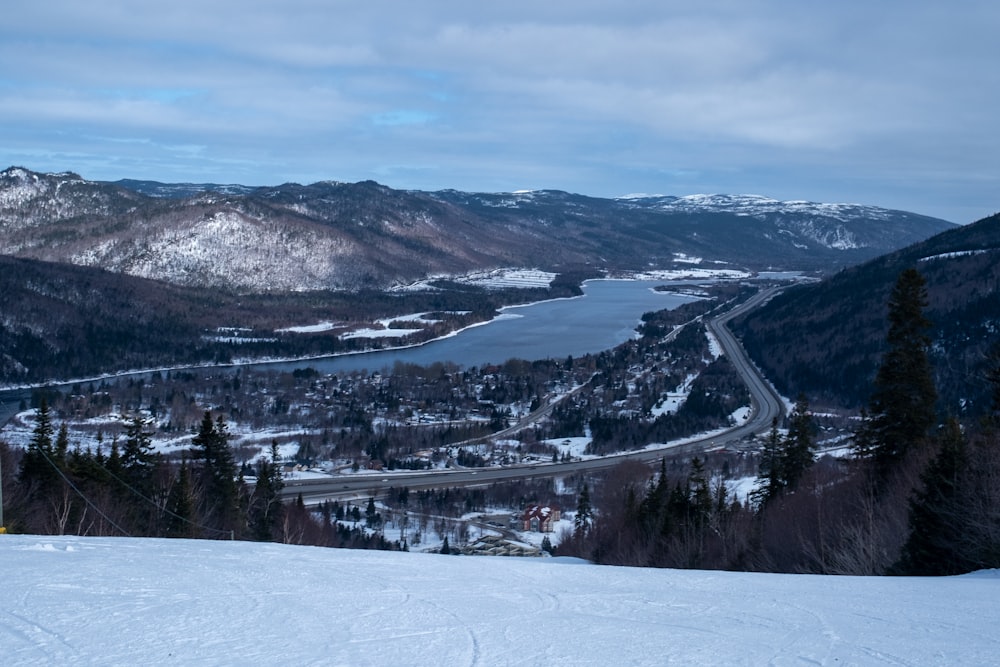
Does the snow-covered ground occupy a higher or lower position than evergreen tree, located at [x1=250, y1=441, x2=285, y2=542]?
higher

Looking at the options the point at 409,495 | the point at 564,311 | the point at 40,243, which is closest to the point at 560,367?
the point at 409,495

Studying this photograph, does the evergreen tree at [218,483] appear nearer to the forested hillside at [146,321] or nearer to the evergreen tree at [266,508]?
the evergreen tree at [266,508]

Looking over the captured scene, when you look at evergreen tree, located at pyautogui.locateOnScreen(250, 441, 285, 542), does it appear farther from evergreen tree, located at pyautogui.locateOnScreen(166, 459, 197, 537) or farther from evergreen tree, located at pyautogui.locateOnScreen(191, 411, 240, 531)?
evergreen tree, located at pyautogui.locateOnScreen(166, 459, 197, 537)

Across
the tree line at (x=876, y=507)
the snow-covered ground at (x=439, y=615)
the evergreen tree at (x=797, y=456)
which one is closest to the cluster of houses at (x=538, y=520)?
the tree line at (x=876, y=507)

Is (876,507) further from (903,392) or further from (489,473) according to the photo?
(489,473)

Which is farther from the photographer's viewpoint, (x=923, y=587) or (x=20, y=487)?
(x=20, y=487)

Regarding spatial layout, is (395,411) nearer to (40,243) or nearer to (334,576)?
(334,576)

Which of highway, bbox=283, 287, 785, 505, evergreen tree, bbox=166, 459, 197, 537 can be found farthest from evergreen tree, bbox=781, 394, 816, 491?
highway, bbox=283, 287, 785, 505
